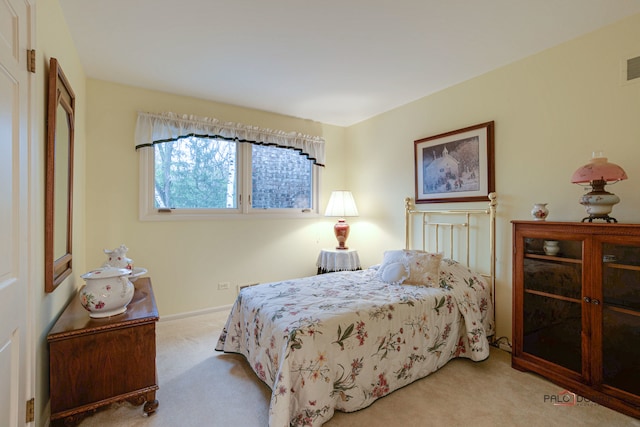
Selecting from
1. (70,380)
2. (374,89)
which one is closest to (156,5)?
(374,89)

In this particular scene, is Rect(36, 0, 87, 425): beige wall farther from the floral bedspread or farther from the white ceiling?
the floral bedspread

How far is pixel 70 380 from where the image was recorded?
1491mm

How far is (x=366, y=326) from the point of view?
6.08ft

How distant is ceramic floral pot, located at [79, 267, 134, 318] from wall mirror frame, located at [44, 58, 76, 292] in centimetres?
16

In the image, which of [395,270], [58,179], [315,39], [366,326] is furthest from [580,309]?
[58,179]

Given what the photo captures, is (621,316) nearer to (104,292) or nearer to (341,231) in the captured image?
(341,231)

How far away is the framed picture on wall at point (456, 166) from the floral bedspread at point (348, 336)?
756 mm

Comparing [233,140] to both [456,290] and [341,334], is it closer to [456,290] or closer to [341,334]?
[341,334]

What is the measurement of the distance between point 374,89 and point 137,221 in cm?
276

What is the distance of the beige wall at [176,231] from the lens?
2.81 meters

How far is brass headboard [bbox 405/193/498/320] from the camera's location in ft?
8.56

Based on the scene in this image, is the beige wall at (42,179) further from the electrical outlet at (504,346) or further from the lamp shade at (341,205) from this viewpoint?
the electrical outlet at (504,346)

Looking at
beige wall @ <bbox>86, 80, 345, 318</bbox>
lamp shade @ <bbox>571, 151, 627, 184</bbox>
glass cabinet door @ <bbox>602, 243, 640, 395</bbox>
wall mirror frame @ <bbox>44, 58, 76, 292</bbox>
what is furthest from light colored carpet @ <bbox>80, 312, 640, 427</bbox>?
lamp shade @ <bbox>571, 151, 627, 184</bbox>

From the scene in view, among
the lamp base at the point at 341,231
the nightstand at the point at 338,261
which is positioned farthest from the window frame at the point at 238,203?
the nightstand at the point at 338,261
